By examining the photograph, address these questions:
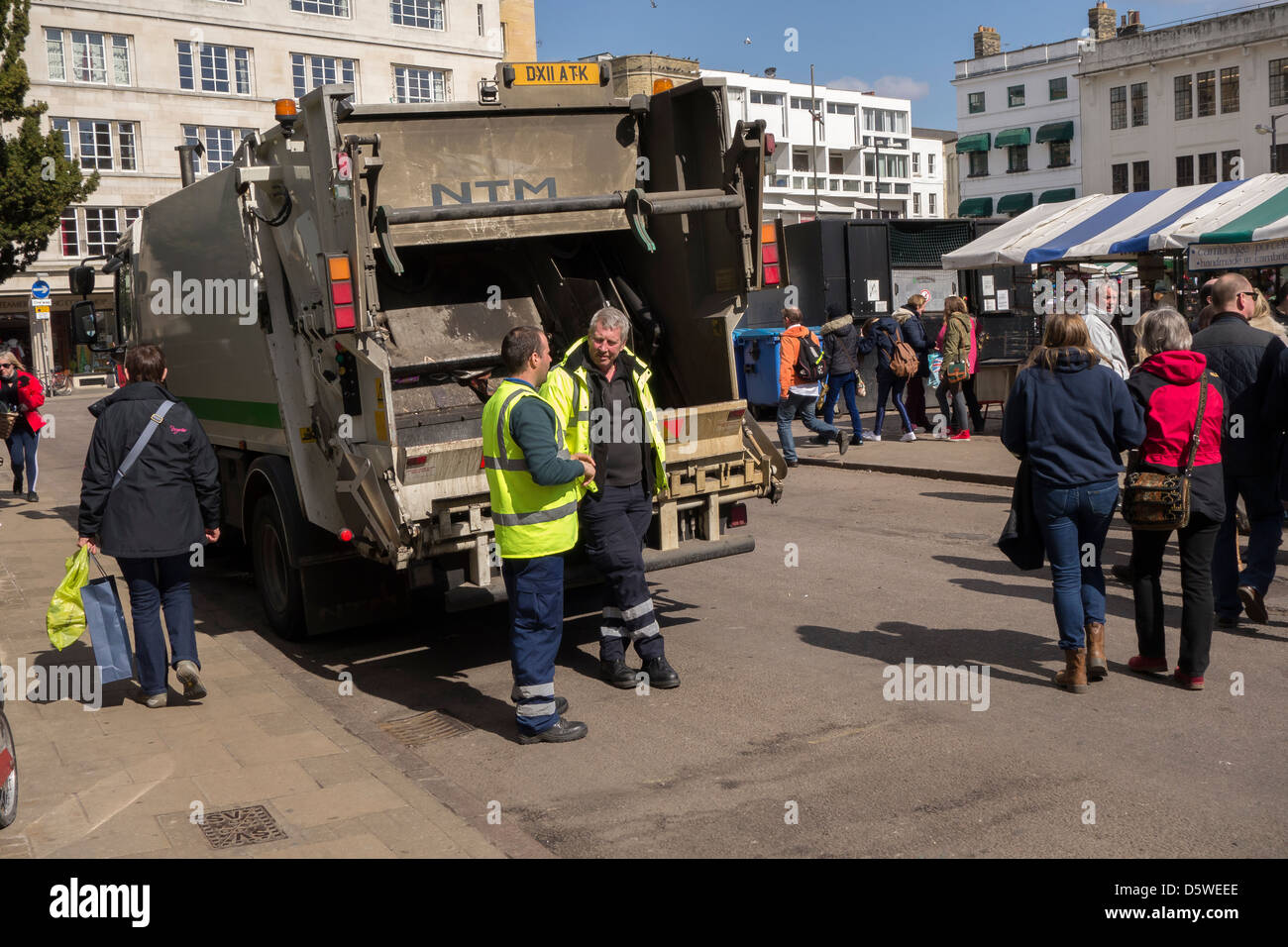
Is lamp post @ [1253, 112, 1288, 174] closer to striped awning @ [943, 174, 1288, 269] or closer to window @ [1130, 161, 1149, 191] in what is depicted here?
window @ [1130, 161, 1149, 191]

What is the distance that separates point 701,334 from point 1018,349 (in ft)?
42.2

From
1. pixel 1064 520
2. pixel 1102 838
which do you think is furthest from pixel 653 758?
pixel 1064 520

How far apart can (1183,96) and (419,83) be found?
33016mm

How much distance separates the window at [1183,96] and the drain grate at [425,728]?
187 feet

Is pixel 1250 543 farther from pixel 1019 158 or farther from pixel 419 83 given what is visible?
pixel 1019 158

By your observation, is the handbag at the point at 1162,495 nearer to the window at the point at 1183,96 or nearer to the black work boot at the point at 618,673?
the black work boot at the point at 618,673

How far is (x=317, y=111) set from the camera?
20.9 ft

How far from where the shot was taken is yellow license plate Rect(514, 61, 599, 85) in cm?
786

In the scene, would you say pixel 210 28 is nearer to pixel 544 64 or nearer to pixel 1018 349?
pixel 1018 349

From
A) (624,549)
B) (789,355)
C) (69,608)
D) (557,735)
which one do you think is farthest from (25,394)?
(557,735)

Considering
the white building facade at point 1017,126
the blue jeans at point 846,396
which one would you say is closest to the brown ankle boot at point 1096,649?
the blue jeans at point 846,396

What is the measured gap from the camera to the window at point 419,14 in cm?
5147

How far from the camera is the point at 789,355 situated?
14094 millimetres
